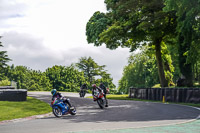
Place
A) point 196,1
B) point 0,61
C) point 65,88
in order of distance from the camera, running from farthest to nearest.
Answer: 1. point 65,88
2. point 0,61
3. point 196,1

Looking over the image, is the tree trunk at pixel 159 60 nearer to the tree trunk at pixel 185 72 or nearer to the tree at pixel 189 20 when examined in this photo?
the tree trunk at pixel 185 72

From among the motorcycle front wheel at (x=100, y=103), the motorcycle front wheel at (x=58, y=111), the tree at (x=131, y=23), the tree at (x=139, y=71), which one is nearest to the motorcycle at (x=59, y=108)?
the motorcycle front wheel at (x=58, y=111)

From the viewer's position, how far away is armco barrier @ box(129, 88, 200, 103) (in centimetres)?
2486

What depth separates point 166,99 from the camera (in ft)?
91.6

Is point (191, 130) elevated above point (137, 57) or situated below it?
below

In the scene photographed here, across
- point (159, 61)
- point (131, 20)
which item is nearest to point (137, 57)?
point (159, 61)

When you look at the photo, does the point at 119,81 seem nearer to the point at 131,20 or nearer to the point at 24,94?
the point at 131,20

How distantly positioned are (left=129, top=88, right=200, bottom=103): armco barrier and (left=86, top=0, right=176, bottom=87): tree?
6.88 metres

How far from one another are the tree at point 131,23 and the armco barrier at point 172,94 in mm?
6879

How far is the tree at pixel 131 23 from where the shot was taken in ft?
107

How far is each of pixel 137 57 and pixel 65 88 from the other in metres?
28.6

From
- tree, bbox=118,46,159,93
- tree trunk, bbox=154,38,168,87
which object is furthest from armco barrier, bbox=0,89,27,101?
tree, bbox=118,46,159,93

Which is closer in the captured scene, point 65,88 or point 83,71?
point 65,88

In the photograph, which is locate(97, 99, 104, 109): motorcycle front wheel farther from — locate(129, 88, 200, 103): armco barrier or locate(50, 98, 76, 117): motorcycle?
locate(129, 88, 200, 103): armco barrier
